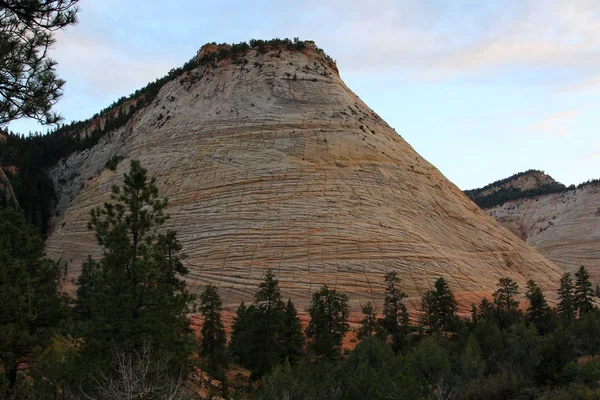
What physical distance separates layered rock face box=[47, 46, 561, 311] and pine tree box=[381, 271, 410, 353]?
5.68 ft

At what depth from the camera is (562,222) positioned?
8325 centimetres

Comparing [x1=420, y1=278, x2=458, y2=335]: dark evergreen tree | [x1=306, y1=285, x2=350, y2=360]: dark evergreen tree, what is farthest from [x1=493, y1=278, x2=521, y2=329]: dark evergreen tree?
[x1=306, y1=285, x2=350, y2=360]: dark evergreen tree

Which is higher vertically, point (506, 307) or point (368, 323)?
point (506, 307)

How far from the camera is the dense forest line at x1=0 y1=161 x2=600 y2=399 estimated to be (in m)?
12.8

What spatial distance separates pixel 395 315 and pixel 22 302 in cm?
2171

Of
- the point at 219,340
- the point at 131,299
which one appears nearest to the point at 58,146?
the point at 219,340

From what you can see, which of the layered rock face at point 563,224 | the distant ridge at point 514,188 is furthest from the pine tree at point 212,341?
the distant ridge at point 514,188

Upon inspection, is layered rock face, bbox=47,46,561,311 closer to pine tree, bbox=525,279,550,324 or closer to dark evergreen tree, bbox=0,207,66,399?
pine tree, bbox=525,279,550,324

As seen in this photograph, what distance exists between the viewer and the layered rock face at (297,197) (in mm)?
36750

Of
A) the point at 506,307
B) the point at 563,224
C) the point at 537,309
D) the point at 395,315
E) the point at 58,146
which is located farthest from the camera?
the point at 58,146

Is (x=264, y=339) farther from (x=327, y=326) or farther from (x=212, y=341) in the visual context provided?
(x=327, y=326)

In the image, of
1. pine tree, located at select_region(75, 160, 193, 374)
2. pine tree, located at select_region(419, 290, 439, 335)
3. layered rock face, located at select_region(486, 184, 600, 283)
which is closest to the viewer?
pine tree, located at select_region(75, 160, 193, 374)

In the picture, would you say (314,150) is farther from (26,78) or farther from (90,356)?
(26,78)

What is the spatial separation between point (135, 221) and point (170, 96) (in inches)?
2014
